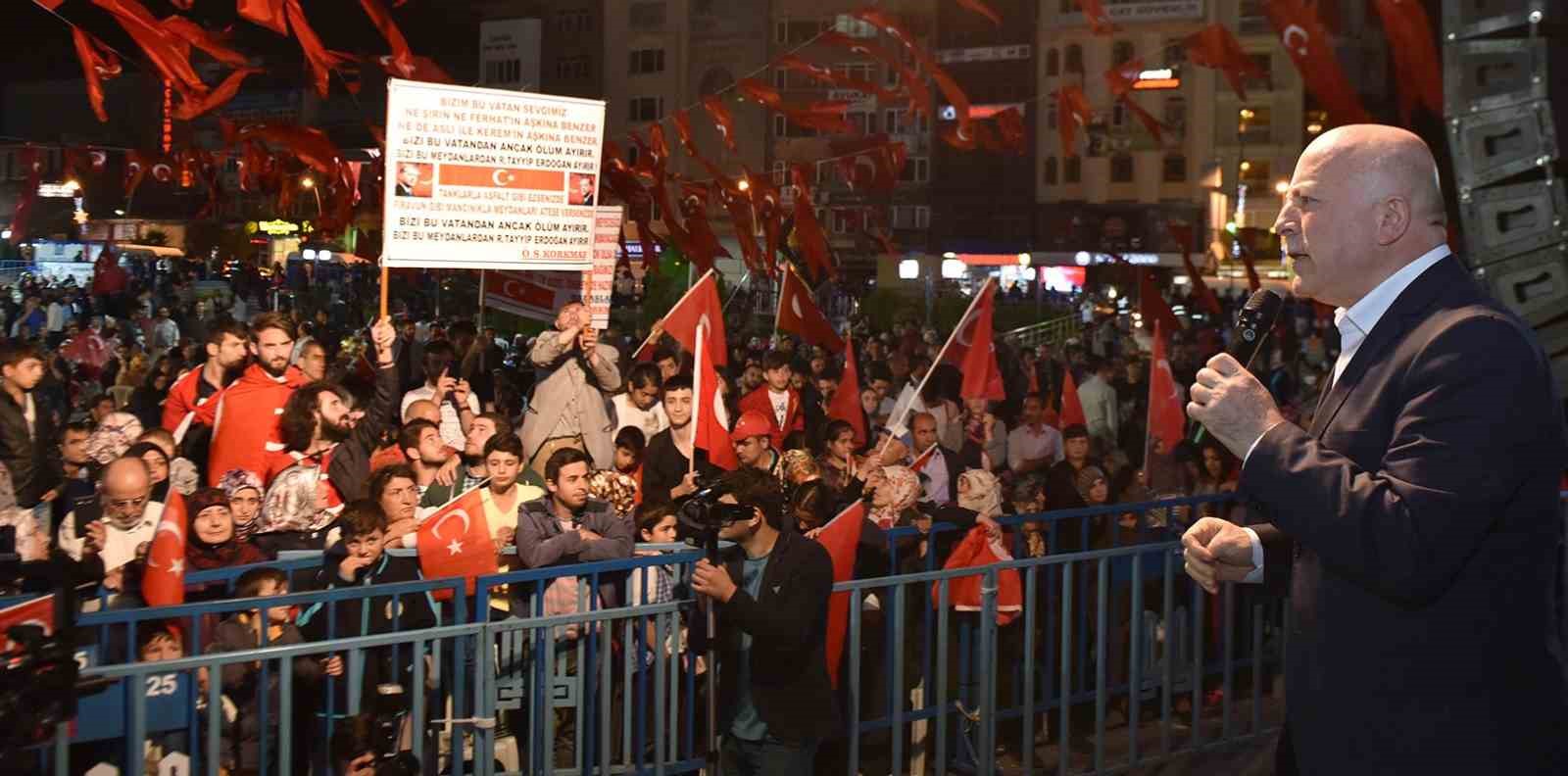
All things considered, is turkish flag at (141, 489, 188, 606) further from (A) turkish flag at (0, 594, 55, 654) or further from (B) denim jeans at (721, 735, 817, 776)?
(B) denim jeans at (721, 735, 817, 776)

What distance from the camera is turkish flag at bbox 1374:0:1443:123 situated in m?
12.1

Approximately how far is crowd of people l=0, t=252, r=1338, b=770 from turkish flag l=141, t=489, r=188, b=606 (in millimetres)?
227

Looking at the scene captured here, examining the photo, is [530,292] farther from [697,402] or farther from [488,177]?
[488,177]

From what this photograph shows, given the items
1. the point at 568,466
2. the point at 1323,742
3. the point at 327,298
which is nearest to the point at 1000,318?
the point at 327,298

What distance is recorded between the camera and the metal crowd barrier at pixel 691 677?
4.57m

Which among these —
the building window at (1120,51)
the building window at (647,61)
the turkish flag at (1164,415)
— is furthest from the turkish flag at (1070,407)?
the building window at (1120,51)

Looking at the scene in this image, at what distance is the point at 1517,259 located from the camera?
8.65 m

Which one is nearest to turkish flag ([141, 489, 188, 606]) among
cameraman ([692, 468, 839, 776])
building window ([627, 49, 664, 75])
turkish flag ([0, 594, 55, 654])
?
turkish flag ([0, 594, 55, 654])

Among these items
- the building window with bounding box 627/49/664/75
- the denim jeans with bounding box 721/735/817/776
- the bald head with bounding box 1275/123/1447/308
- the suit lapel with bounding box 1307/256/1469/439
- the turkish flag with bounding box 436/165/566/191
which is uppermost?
the building window with bounding box 627/49/664/75

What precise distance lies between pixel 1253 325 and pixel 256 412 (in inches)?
236

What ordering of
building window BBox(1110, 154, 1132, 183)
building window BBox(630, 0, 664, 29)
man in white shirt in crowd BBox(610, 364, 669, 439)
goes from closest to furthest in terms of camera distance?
man in white shirt in crowd BBox(610, 364, 669, 439)
building window BBox(630, 0, 664, 29)
building window BBox(1110, 154, 1132, 183)

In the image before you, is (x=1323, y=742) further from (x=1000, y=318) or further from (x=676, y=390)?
(x=1000, y=318)

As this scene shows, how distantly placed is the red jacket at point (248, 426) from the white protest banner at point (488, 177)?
0.87 meters

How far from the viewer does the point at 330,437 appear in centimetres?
828
